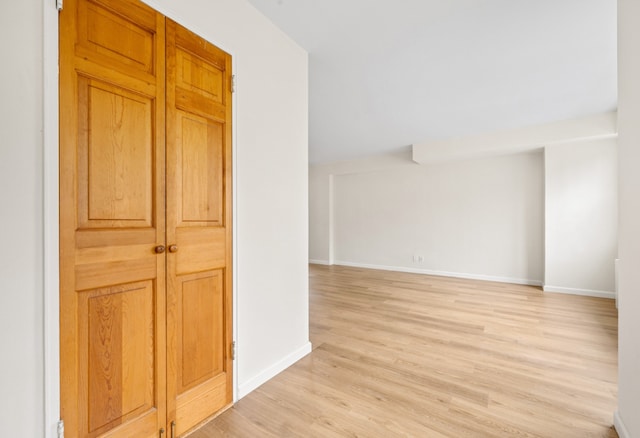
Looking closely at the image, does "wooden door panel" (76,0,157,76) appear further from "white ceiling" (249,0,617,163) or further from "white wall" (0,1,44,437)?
"white ceiling" (249,0,617,163)

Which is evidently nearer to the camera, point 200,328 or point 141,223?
point 141,223

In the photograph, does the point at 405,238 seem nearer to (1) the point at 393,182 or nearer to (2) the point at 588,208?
(1) the point at 393,182

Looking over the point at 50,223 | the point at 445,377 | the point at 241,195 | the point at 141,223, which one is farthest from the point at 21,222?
the point at 445,377

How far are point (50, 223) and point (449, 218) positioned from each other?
591 cm

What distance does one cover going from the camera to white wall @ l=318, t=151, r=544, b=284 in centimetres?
493

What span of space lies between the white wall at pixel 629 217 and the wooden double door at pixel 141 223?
2089mm

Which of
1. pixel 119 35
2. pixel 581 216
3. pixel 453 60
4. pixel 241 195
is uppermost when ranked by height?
pixel 453 60

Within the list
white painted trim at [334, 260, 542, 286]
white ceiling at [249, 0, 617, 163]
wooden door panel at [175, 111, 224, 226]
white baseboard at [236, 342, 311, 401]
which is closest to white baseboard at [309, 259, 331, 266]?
white painted trim at [334, 260, 542, 286]

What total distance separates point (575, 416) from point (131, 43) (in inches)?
124

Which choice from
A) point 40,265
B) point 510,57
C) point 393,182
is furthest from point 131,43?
point 393,182

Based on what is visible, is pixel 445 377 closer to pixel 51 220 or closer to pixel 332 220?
pixel 51 220

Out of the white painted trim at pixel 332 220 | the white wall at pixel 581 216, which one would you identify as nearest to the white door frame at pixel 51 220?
the white wall at pixel 581 216

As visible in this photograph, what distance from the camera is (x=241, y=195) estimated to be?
1.82 meters

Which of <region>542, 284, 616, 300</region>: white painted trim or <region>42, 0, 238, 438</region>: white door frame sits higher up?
<region>42, 0, 238, 438</region>: white door frame
